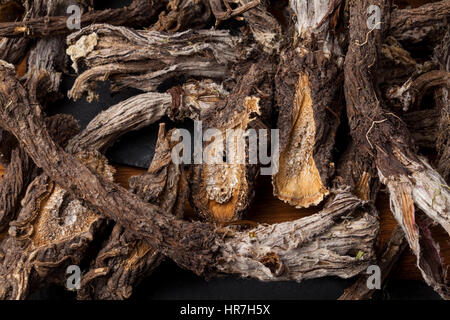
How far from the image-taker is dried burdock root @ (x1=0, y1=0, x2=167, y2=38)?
198 centimetres

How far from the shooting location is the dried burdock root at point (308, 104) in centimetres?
177

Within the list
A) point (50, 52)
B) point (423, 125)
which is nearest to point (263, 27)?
point (423, 125)

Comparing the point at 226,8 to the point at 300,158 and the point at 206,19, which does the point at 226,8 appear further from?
the point at 300,158

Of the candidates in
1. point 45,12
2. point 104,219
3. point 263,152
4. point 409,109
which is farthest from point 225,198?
point 45,12

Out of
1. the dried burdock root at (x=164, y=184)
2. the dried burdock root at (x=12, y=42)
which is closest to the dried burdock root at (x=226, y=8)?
the dried burdock root at (x=164, y=184)

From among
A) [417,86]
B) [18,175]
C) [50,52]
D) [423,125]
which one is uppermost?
[50,52]

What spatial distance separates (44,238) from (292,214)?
0.64m

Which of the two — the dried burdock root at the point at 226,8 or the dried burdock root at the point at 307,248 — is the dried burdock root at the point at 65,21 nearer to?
the dried burdock root at the point at 226,8

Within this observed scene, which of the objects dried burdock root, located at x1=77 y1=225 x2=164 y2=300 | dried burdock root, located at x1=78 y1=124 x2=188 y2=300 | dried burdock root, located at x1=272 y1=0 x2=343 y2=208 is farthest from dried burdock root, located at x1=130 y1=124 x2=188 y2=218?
dried burdock root, located at x1=272 y1=0 x2=343 y2=208

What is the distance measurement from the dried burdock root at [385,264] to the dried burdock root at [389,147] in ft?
0.28

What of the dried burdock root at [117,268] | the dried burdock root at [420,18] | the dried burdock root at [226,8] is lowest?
the dried burdock root at [117,268]

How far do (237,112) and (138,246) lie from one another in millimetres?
427

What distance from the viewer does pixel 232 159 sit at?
178 centimetres

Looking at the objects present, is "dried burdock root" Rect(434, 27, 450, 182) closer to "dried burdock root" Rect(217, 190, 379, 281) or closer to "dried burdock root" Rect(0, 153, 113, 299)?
"dried burdock root" Rect(217, 190, 379, 281)
